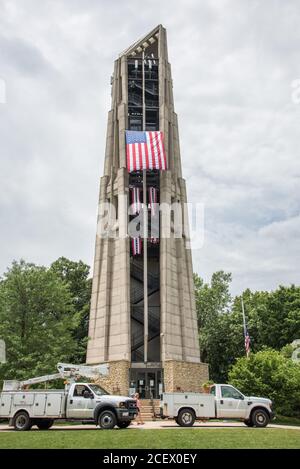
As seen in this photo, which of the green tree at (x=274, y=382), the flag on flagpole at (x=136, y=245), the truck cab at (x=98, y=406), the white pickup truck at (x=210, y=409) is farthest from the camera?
the flag on flagpole at (x=136, y=245)

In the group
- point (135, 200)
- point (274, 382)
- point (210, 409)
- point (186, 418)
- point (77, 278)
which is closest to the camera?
point (186, 418)

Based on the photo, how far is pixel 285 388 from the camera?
3077 cm

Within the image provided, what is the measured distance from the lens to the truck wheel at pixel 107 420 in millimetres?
19875

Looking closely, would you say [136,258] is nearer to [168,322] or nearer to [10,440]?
[168,322]

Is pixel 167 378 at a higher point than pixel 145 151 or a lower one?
lower

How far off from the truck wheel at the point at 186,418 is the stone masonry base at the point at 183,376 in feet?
63.6

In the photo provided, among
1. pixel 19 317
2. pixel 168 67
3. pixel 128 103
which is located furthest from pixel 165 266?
pixel 168 67

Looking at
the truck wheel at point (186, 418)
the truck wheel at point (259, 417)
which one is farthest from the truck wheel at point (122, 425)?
the truck wheel at point (259, 417)

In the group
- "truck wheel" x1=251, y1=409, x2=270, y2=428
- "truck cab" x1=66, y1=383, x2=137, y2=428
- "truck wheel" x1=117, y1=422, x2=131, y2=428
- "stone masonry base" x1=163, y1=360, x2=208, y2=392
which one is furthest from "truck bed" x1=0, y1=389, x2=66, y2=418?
"stone masonry base" x1=163, y1=360, x2=208, y2=392

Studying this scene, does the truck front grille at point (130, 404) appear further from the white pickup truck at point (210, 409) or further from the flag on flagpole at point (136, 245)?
the flag on flagpole at point (136, 245)

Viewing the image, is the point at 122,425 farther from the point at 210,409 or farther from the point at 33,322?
the point at 33,322

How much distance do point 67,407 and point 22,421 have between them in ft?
7.40

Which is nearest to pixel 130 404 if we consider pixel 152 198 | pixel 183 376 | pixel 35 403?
pixel 35 403

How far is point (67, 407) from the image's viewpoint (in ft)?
69.1
